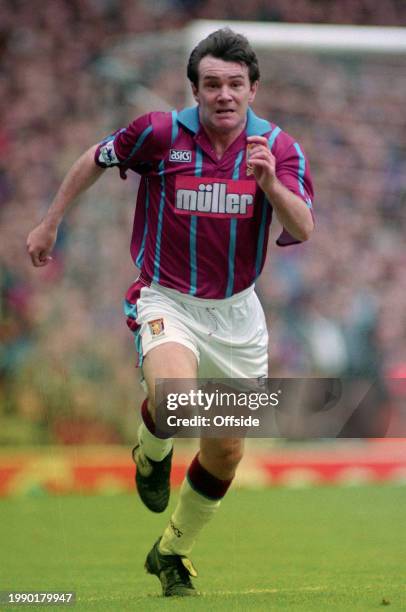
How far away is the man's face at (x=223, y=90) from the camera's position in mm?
4148

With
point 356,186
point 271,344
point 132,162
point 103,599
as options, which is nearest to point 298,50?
point 356,186

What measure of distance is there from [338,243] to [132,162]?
6.09m

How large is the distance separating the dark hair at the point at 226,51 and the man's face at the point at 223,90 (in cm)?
2

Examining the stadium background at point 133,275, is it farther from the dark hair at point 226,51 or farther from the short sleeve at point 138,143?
the dark hair at point 226,51

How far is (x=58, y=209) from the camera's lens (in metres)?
4.39

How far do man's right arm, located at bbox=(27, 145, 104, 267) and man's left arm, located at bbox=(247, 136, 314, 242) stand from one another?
730 millimetres

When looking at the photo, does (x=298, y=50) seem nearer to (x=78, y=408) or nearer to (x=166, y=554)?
(x=78, y=408)

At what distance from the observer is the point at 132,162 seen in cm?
442

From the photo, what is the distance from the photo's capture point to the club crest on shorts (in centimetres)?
431

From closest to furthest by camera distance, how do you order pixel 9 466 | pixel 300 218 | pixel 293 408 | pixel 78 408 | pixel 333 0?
pixel 300 218 < pixel 293 408 < pixel 9 466 < pixel 78 408 < pixel 333 0

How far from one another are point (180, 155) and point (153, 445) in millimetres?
1084

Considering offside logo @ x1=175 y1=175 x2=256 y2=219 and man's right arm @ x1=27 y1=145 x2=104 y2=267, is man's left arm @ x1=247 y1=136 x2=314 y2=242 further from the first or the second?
man's right arm @ x1=27 y1=145 x2=104 y2=267

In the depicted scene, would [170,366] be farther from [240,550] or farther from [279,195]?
[240,550]

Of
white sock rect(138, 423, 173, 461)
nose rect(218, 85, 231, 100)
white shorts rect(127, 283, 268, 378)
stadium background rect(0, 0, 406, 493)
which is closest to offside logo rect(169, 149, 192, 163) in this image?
nose rect(218, 85, 231, 100)
